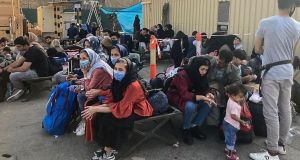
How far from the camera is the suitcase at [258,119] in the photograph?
14.6ft

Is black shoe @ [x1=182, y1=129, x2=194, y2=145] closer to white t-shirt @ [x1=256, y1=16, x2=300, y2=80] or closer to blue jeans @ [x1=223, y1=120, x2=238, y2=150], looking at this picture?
blue jeans @ [x1=223, y1=120, x2=238, y2=150]

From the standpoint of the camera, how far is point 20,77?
6.30 m

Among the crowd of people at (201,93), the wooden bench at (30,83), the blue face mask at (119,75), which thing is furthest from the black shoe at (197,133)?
the wooden bench at (30,83)

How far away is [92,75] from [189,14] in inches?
279

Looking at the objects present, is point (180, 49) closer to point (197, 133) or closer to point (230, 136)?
point (197, 133)

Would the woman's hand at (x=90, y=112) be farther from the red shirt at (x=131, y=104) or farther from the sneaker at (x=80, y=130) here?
the sneaker at (x=80, y=130)

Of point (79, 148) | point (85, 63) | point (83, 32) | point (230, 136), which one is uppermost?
point (83, 32)

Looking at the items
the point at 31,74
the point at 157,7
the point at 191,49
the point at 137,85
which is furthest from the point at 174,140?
the point at 157,7

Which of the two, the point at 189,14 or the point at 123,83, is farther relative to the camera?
the point at 189,14

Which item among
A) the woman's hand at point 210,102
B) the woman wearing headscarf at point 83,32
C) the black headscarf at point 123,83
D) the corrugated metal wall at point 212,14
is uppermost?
the corrugated metal wall at point 212,14

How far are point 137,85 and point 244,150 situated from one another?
162 cm

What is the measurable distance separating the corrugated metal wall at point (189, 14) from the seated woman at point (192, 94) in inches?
213

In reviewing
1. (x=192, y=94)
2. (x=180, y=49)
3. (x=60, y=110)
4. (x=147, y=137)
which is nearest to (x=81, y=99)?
(x=60, y=110)

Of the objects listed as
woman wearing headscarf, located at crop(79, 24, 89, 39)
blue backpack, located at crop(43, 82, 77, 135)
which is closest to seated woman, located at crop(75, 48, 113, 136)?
blue backpack, located at crop(43, 82, 77, 135)
